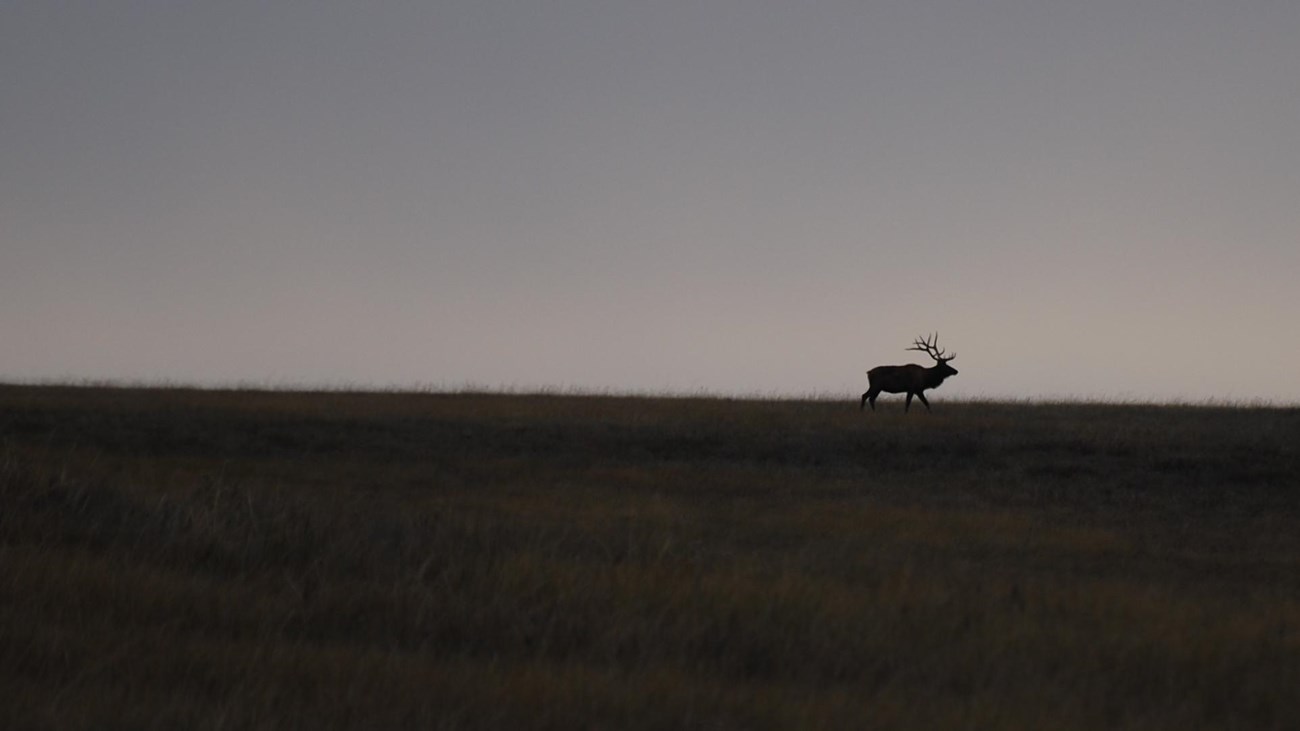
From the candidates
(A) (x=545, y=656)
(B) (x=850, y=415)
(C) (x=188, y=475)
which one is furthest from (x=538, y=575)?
(B) (x=850, y=415)

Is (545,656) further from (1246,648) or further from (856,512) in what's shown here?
(856,512)

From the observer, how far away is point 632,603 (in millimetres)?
10094

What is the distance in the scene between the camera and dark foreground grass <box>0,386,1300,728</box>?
25.1 ft

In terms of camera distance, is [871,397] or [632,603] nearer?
[632,603]

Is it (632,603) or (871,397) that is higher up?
(871,397)

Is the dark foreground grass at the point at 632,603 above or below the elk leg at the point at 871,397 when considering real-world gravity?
below

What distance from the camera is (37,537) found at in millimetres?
11805

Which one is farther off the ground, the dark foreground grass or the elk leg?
the elk leg

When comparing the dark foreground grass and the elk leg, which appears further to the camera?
the elk leg

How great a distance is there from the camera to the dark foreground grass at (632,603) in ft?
25.1

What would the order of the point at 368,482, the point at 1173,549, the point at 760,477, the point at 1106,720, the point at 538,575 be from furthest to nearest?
the point at 760,477, the point at 368,482, the point at 1173,549, the point at 538,575, the point at 1106,720

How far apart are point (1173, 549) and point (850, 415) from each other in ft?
49.5

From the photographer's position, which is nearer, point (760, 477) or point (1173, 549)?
point (1173, 549)

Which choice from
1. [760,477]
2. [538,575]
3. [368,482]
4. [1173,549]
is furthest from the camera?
[760,477]
